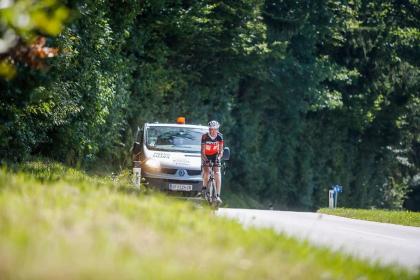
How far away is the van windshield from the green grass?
11.1m

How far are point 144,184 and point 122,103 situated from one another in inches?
277

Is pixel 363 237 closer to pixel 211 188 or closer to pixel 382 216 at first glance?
pixel 211 188

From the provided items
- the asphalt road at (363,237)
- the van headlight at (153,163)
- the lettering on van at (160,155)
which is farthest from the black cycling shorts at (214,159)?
the lettering on van at (160,155)

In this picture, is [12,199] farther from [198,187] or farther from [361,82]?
[361,82]

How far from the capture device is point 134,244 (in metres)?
8.12

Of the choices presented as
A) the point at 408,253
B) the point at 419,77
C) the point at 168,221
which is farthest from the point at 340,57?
the point at 168,221

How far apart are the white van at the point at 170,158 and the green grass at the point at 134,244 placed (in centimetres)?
974

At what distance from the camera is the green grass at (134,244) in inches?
273

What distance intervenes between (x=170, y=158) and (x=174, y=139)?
139 centimetres

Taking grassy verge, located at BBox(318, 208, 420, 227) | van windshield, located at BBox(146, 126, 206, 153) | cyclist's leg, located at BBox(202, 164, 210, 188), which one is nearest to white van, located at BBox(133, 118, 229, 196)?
van windshield, located at BBox(146, 126, 206, 153)

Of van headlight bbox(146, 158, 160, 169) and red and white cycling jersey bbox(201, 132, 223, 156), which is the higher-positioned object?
red and white cycling jersey bbox(201, 132, 223, 156)

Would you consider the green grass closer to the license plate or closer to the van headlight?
the license plate

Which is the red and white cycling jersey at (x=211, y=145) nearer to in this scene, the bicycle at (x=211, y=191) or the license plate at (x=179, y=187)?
the bicycle at (x=211, y=191)

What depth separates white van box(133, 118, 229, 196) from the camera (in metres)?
21.5
